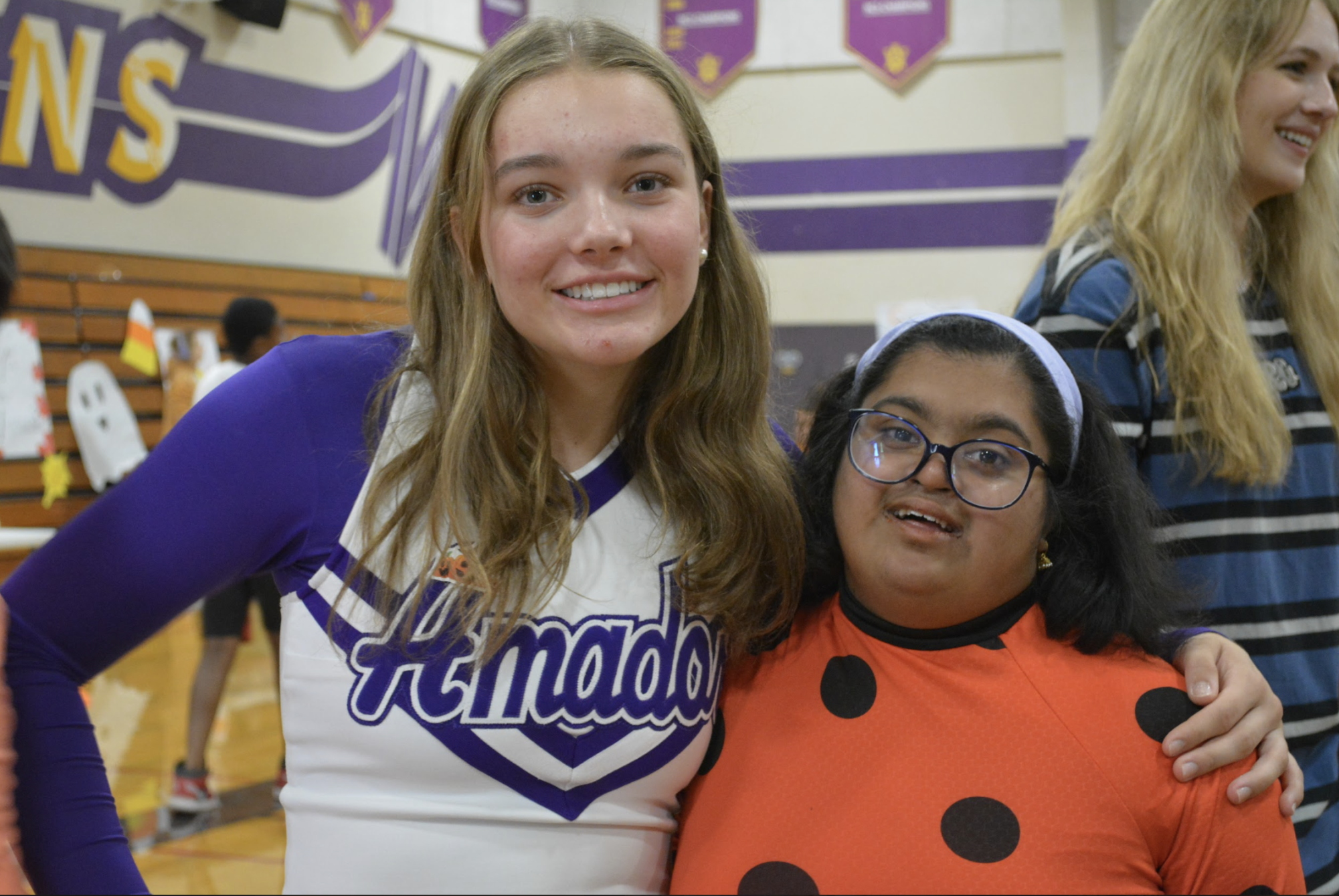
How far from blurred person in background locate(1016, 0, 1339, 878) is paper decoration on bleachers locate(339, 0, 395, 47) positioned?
7.15 meters

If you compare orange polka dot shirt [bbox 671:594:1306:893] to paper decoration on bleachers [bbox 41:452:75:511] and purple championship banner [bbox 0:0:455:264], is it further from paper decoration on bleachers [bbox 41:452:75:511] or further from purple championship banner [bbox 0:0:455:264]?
paper decoration on bleachers [bbox 41:452:75:511]

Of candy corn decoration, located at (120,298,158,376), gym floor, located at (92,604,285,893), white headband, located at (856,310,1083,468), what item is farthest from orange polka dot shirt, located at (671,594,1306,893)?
candy corn decoration, located at (120,298,158,376)

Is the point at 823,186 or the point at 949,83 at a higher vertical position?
the point at 949,83

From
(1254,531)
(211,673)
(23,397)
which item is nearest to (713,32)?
(23,397)

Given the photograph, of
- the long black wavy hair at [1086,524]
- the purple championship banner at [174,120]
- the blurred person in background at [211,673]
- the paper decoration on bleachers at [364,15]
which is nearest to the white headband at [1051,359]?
the long black wavy hair at [1086,524]

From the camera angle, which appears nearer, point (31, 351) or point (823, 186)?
point (31, 351)

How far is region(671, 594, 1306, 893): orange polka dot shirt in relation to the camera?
4.32 feet

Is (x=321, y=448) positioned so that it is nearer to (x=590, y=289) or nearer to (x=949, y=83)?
(x=590, y=289)

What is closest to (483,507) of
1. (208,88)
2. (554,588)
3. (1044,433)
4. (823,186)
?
(554,588)

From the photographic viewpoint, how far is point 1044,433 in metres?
1.49

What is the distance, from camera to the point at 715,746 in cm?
152

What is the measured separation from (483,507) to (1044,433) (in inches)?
28.6

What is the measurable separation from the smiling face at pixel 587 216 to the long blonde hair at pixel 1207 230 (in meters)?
0.78

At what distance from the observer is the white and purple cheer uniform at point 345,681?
50.7 inches
